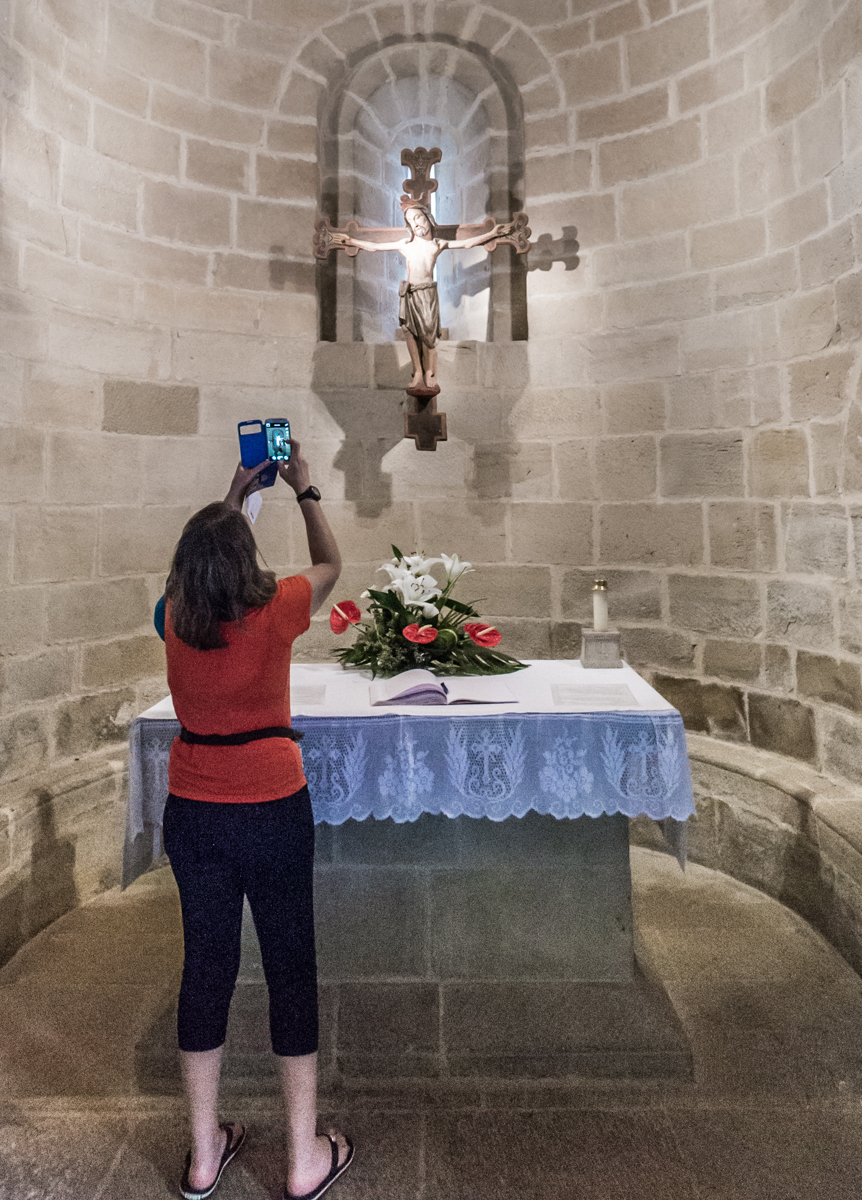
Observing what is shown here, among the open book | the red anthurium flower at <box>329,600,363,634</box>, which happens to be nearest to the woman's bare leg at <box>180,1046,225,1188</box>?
the open book

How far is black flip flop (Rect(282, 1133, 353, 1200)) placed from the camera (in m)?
1.88

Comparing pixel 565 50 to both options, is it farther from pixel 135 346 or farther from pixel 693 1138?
pixel 693 1138

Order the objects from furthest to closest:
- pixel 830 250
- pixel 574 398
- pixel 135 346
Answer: pixel 574 398
pixel 135 346
pixel 830 250

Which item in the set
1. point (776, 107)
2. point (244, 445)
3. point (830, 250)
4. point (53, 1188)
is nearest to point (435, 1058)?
point (53, 1188)

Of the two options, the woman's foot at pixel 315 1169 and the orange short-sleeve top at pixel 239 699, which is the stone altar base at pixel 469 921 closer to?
the woman's foot at pixel 315 1169

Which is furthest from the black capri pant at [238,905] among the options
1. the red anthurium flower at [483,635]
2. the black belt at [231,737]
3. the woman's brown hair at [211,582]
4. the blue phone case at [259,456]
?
→ the red anthurium flower at [483,635]

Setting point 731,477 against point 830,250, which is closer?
point 830,250

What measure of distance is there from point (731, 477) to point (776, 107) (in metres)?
1.79

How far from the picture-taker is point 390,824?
106 inches

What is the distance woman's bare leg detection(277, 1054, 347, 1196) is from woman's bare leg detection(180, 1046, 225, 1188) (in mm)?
165

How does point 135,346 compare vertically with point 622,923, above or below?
above

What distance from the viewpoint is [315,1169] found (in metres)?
1.91

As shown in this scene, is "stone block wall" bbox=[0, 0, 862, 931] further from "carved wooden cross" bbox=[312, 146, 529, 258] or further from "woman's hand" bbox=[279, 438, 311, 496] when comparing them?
"woman's hand" bbox=[279, 438, 311, 496]

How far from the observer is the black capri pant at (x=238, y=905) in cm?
178
